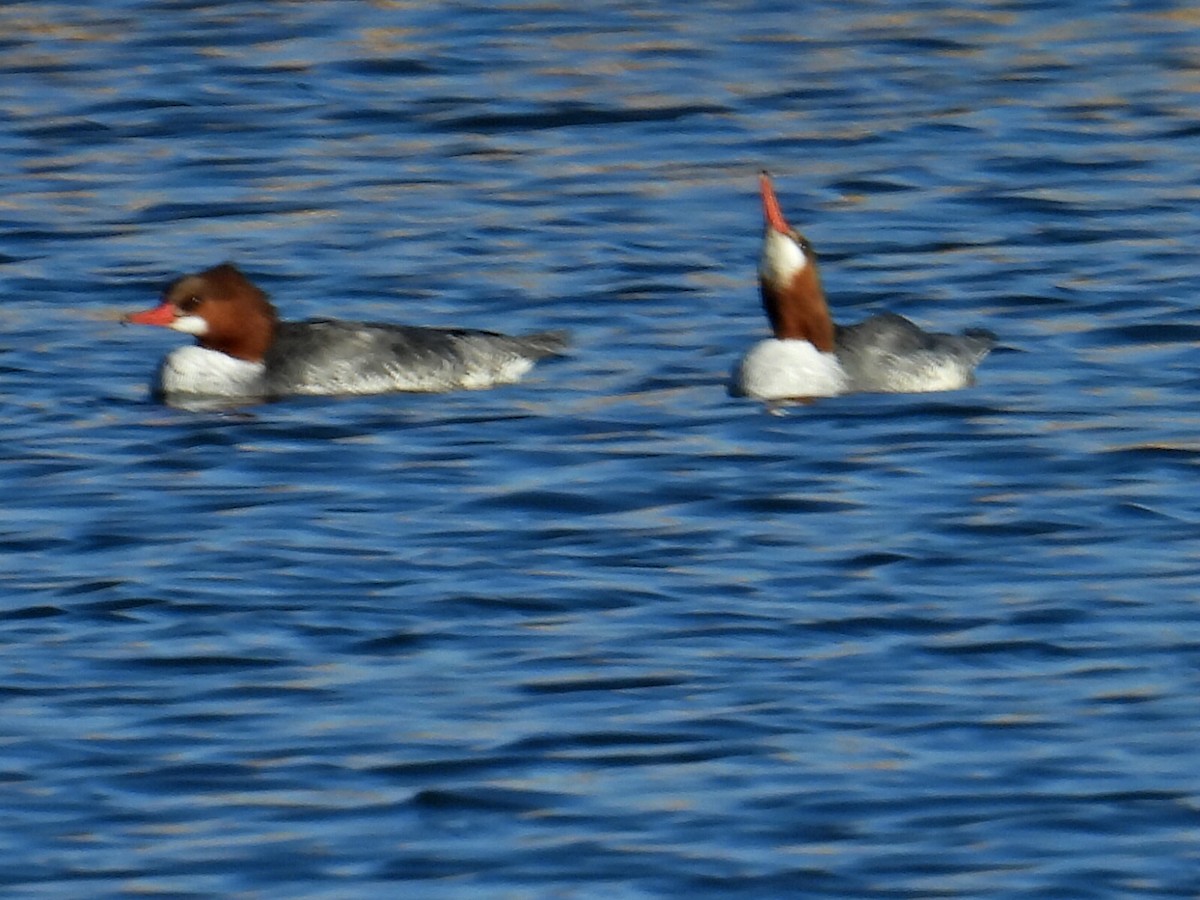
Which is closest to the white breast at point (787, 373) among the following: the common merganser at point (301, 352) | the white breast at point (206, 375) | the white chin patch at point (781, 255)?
the white chin patch at point (781, 255)

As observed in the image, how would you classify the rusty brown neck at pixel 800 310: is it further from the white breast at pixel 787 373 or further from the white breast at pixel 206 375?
the white breast at pixel 206 375

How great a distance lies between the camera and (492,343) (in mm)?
15141

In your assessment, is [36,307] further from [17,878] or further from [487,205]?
[17,878]

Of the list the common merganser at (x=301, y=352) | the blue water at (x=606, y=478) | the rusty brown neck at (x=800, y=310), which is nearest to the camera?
the blue water at (x=606, y=478)

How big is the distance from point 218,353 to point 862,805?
6990 millimetres

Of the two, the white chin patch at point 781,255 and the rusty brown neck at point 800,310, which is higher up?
the white chin patch at point 781,255

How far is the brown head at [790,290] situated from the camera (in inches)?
587

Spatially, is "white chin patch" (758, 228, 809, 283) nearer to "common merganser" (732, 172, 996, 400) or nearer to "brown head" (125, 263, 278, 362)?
"common merganser" (732, 172, 996, 400)

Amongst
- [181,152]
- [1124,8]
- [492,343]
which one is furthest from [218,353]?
[1124,8]

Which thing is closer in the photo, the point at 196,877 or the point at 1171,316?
the point at 196,877

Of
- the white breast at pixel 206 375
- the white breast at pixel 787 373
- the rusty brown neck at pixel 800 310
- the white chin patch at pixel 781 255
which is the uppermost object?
the white chin patch at pixel 781 255

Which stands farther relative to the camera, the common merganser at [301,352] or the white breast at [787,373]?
the common merganser at [301,352]

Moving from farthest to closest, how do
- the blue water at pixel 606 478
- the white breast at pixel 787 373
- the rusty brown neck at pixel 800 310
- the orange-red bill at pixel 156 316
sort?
the orange-red bill at pixel 156 316 → the rusty brown neck at pixel 800 310 → the white breast at pixel 787 373 → the blue water at pixel 606 478

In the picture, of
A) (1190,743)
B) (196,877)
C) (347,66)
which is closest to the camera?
(196,877)
